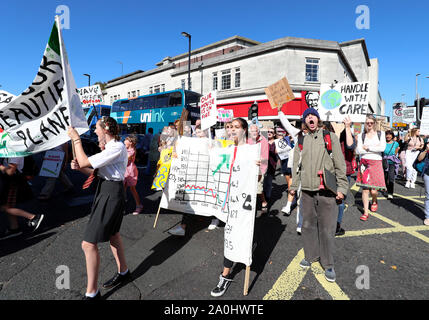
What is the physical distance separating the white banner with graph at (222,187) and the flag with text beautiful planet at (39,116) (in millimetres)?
1734

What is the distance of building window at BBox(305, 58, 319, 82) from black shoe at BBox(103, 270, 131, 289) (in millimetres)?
23020

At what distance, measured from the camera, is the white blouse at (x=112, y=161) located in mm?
2342

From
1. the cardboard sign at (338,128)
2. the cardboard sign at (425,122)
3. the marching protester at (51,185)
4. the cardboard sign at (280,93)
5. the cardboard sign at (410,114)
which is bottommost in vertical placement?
the marching protester at (51,185)

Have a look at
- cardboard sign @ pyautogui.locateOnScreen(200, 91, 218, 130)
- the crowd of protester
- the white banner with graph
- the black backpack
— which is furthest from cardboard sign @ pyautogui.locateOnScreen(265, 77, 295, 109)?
the black backpack

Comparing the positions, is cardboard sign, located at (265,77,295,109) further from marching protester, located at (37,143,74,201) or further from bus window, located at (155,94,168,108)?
bus window, located at (155,94,168,108)

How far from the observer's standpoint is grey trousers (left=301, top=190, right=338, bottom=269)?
9.82 feet

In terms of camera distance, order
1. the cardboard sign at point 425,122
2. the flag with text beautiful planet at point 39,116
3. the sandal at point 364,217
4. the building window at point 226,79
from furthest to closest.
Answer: the building window at point 226,79
the cardboard sign at point 425,122
the sandal at point 364,217
the flag with text beautiful planet at point 39,116

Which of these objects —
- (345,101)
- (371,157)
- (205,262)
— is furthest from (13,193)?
(371,157)

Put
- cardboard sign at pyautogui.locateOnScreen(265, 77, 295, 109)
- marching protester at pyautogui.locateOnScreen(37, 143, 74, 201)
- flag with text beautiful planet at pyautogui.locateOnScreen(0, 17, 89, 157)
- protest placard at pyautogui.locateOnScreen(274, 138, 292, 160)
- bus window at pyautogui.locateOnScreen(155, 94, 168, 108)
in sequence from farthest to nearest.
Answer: bus window at pyautogui.locateOnScreen(155, 94, 168, 108), protest placard at pyautogui.locateOnScreen(274, 138, 292, 160), marching protester at pyautogui.locateOnScreen(37, 143, 74, 201), cardboard sign at pyautogui.locateOnScreen(265, 77, 295, 109), flag with text beautiful planet at pyautogui.locateOnScreen(0, 17, 89, 157)

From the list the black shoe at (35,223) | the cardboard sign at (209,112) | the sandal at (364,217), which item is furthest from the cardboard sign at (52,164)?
the sandal at (364,217)

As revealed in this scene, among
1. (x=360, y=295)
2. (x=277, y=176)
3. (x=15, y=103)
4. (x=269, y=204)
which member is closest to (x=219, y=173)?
(x=360, y=295)

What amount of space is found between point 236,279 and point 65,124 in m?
2.74

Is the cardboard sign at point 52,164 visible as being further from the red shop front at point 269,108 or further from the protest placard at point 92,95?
the red shop front at point 269,108
